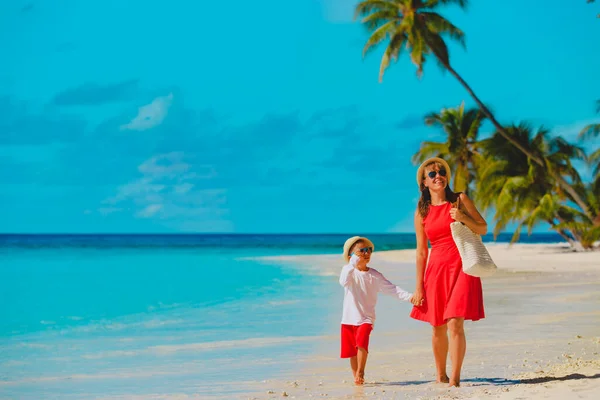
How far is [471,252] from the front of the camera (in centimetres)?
517

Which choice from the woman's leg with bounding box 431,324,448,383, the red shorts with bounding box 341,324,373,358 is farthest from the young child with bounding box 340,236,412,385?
the woman's leg with bounding box 431,324,448,383

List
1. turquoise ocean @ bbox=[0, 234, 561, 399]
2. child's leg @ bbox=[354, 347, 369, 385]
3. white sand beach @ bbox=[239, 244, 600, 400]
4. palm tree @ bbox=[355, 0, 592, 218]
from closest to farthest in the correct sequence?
white sand beach @ bbox=[239, 244, 600, 400]
child's leg @ bbox=[354, 347, 369, 385]
turquoise ocean @ bbox=[0, 234, 561, 399]
palm tree @ bbox=[355, 0, 592, 218]

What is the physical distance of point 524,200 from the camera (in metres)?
30.0

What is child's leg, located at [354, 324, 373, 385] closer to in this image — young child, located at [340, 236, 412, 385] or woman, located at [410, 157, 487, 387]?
young child, located at [340, 236, 412, 385]

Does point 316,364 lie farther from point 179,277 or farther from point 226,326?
point 179,277

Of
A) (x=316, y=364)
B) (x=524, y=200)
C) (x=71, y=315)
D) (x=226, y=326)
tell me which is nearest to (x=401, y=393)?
(x=316, y=364)

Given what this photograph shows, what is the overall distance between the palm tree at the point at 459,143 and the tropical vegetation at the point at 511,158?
253cm

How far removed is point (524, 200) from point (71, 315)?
21259mm

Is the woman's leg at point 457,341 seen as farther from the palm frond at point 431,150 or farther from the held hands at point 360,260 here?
the palm frond at point 431,150

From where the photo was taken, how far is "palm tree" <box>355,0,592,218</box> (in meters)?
25.7

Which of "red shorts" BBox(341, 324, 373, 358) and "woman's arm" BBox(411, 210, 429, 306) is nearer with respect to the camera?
"woman's arm" BBox(411, 210, 429, 306)

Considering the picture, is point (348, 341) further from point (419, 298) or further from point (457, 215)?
point (457, 215)

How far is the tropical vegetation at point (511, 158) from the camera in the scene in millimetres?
25938

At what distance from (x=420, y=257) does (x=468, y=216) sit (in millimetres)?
510
